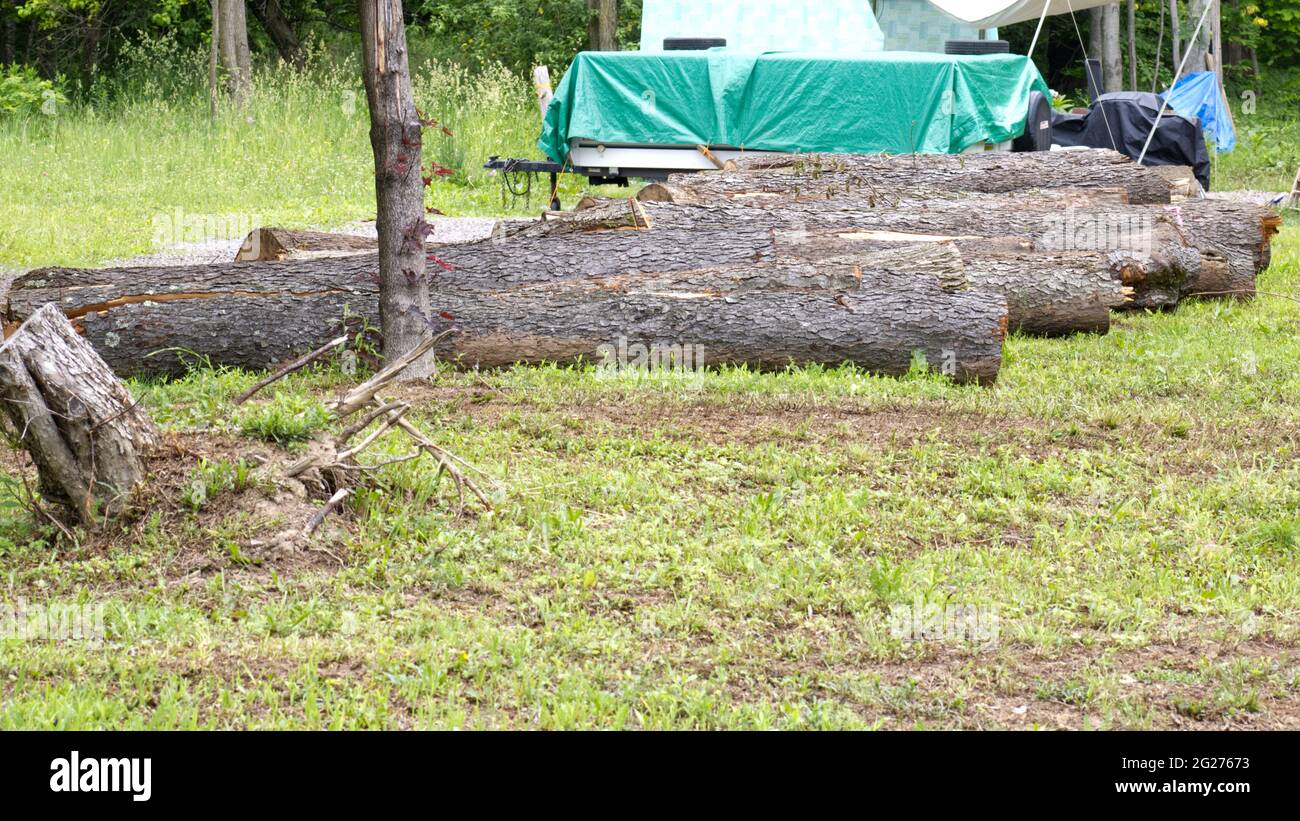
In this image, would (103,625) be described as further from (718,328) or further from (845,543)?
(718,328)

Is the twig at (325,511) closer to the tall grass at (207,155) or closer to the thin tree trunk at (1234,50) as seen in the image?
the tall grass at (207,155)

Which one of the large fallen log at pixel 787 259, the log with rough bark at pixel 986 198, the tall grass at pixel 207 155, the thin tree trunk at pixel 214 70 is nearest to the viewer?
the large fallen log at pixel 787 259

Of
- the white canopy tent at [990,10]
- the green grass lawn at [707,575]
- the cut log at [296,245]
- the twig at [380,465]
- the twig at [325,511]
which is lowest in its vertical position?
the green grass lawn at [707,575]

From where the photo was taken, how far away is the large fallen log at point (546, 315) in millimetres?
7535

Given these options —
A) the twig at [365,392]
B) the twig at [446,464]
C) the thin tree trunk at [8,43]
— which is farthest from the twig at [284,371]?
the thin tree trunk at [8,43]

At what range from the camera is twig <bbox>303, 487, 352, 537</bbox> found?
486 cm

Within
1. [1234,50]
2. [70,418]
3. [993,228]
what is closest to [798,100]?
[993,228]

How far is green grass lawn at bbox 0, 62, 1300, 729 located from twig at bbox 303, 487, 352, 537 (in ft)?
0.19

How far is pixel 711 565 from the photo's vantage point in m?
4.92

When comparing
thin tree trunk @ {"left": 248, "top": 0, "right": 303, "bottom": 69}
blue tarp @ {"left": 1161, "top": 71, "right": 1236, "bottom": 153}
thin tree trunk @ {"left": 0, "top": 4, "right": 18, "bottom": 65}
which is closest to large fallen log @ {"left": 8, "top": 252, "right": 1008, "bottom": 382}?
blue tarp @ {"left": 1161, "top": 71, "right": 1236, "bottom": 153}

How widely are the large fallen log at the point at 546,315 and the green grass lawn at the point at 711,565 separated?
0.67 ft

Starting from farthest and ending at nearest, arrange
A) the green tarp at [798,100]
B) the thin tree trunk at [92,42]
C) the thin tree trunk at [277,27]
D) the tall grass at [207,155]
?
1. the thin tree trunk at [277,27]
2. the thin tree trunk at [92,42]
3. the green tarp at [798,100]
4. the tall grass at [207,155]

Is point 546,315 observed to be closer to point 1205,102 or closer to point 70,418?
point 70,418

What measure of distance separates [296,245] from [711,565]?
531 cm
